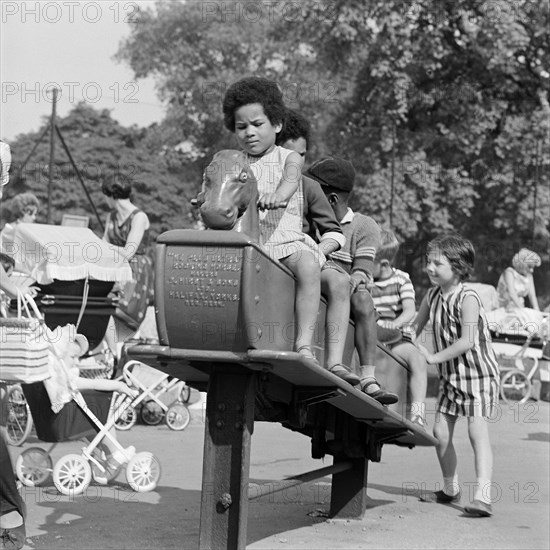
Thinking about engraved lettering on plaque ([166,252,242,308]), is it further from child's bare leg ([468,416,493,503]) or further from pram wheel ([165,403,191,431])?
pram wheel ([165,403,191,431])

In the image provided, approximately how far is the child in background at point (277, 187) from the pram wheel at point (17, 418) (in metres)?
4.99

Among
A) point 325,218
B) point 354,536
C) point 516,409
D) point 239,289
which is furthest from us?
point 516,409

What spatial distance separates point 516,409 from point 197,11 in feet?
151

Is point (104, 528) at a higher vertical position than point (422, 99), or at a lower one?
lower

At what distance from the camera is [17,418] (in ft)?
34.9

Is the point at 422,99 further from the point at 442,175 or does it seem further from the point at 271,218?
the point at 271,218

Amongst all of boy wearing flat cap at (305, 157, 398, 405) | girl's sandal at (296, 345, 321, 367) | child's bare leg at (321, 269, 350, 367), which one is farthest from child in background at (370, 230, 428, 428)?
girl's sandal at (296, 345, 321, 367)

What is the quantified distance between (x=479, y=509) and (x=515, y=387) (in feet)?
29.1

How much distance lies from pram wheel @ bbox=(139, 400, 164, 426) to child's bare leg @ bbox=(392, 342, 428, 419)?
5.03 metres

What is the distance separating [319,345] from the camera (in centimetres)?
604

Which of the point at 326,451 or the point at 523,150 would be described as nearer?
the point at 326,451

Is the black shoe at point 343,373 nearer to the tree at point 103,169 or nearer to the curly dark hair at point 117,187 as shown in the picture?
the curly dark hair at point 117,187

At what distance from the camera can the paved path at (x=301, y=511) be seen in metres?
6.77

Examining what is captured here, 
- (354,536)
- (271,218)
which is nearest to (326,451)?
(354,536)
